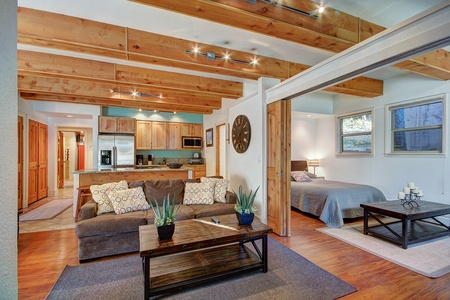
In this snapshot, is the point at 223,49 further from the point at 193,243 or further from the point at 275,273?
the point at 275,273

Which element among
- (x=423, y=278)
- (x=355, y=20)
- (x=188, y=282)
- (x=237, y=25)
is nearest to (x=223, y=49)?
(x=237, y=25)

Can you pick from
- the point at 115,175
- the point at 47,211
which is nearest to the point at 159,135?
the point at 115,175

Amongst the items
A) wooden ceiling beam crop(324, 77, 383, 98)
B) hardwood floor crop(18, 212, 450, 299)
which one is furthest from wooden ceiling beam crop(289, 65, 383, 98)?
hardwood floor crop(18, 212, 450, 299)

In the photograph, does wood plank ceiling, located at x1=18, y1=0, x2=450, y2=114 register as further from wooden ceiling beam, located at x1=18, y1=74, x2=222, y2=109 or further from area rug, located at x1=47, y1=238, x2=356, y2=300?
area rug, located at x1=47, y1=238, x2=356, y2=300

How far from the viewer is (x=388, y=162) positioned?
183 inches

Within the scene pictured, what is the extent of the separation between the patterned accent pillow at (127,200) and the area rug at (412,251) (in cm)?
297

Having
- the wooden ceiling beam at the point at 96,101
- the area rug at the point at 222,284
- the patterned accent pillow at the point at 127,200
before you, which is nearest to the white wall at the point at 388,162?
the area rug at the point at 222,284

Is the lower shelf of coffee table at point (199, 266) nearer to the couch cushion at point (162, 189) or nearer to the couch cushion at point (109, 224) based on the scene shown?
the couch cushion at point (109, 224)

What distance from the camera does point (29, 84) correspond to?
160 inches

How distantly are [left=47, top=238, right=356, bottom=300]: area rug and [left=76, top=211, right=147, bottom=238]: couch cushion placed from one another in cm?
35

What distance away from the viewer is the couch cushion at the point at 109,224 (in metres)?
2.47

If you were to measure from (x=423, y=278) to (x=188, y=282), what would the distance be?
2.42 metres

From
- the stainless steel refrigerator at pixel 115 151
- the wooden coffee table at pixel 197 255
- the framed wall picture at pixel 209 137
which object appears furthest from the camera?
the framed wall picture at pixel 209 137

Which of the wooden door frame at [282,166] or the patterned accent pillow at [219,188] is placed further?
the patterned accent pillow at [219,188]
